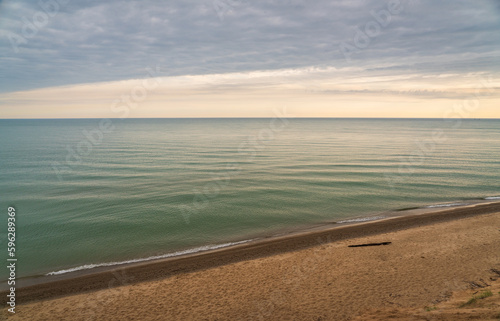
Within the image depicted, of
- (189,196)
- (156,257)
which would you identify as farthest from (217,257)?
(189,196)

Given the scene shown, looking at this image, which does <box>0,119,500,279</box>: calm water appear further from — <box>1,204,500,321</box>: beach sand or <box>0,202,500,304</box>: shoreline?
<box>1,204,500,321</box>: beach sand

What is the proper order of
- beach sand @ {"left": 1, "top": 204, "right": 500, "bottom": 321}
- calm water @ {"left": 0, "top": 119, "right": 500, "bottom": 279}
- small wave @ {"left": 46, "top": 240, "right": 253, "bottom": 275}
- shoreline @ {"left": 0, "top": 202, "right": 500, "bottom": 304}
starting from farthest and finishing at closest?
calm water @ {"left": 0, "top": 119, "right": 500, "bottom": 279} → small wave @ {"left": 46, "top": 240, "right": 253, "bottom": 275} → shoreline @ {"left": 0, "top": 202, "right": 500, "bottom": 304} → beach sand @ {"left": 1, "top": 204, "right": 500, "bottom": 321}

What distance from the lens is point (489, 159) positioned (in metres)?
43.7

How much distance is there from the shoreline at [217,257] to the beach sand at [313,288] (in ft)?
0.39

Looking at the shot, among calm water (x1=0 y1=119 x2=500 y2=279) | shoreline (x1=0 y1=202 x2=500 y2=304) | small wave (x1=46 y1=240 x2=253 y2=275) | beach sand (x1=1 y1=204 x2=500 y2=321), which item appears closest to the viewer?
beach sand (x1=1 y1=204 x2=500 y2=321)

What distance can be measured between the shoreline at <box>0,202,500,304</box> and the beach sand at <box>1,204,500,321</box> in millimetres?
118

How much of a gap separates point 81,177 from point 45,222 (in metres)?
13.9

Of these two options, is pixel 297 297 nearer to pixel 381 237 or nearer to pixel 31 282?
pixel 381 237

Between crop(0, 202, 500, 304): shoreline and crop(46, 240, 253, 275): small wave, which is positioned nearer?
crop(0, 202, 500, 304): shoreline

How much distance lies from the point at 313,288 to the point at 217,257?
5432mm

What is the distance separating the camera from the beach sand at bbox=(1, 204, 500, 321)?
31.4 ft

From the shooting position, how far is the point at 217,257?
48.0 feet

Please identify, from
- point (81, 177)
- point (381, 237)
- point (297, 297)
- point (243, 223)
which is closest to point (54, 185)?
point (81, 177)

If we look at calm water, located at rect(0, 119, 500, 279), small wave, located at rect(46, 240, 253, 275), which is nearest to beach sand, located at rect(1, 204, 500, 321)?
small wave, located at rect(46, 240, 253, 275)
